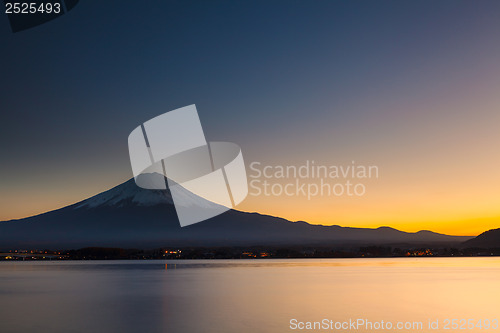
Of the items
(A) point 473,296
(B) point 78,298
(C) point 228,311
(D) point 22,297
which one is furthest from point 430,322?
(D) point 22,297

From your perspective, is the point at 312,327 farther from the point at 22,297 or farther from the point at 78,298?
the point at 22,297

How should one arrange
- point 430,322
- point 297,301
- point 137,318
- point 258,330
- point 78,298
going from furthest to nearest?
point 78,298 < point 297,301 < point 137,318 < point 430,322 < point 258,330

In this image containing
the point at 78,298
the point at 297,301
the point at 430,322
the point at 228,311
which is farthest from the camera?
the point at 78,298

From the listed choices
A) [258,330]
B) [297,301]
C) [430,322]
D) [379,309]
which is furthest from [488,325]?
[297,301]

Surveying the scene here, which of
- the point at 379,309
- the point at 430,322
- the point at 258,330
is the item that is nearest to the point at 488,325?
the point at 430,322

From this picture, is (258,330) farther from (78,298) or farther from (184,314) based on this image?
(78,298)

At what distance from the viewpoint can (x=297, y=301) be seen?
2530cm

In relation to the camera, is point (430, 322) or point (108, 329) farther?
point (430, 322)

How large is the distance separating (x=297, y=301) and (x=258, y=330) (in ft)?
28.9

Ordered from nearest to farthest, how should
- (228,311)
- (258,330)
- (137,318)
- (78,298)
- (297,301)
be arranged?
(258,330) → (137,318) → (228,311) → (297,301) → (78,298)

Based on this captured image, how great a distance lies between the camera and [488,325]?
17766mm

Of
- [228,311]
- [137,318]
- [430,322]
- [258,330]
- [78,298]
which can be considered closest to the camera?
[258,330]

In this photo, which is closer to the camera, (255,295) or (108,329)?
(108,329)

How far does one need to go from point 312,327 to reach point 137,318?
6641 millimetres
